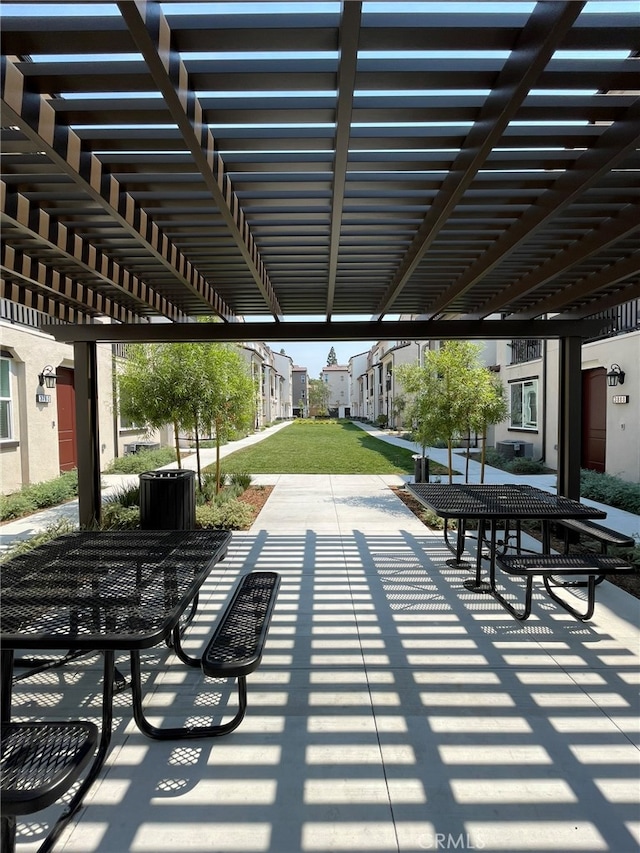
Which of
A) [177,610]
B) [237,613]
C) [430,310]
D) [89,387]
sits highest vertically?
[430,310]

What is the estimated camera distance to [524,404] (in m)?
15.9

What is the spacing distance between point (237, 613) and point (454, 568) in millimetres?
3276

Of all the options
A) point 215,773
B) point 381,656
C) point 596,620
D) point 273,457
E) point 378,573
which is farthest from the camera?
point 273,457

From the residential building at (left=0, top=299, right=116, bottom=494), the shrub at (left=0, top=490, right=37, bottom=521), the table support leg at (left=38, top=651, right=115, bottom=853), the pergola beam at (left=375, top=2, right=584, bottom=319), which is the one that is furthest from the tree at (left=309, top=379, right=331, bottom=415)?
the table support leg at (left=38, top=651, right=115, bottom=853)

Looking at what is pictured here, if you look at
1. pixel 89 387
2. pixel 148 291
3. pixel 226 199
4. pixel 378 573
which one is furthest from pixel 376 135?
pixel 89 387

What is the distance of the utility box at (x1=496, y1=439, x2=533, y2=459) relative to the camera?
1520cm

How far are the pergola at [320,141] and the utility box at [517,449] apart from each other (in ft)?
34.3

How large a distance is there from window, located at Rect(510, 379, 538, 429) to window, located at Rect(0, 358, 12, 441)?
14.1 m

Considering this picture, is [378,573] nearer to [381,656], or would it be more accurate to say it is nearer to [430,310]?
[381,656]

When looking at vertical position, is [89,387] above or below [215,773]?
above

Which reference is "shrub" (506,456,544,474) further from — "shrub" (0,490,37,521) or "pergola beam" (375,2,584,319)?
"shrub" (0,490,37,521)

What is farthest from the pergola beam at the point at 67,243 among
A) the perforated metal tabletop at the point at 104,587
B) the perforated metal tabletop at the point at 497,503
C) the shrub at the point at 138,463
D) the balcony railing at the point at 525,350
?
the balcony railing at the point at 525,350

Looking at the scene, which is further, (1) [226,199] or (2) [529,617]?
(2) [529,617]

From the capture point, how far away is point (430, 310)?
22.2 ft
